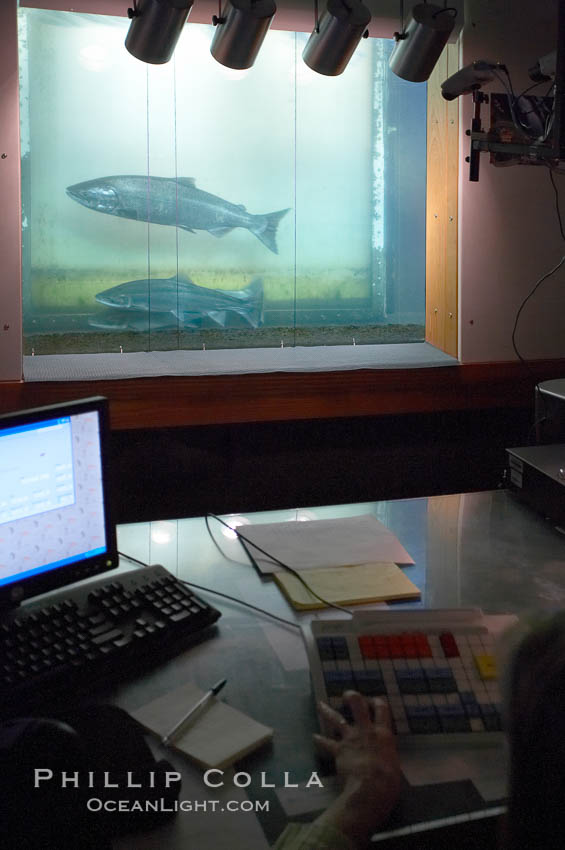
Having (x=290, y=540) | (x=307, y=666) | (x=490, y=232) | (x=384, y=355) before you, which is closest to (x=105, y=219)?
(x=384, y=355)

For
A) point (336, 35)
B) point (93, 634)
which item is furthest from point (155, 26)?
point (93, 634)

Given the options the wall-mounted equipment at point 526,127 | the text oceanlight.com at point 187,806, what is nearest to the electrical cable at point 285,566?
the text oceanlight.com at point 187,806

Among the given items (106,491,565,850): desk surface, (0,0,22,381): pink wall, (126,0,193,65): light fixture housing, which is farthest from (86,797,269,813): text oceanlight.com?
(0,0,22,381): pink wall

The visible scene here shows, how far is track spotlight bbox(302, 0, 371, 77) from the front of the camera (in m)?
2.43

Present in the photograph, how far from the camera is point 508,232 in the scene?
134 inches

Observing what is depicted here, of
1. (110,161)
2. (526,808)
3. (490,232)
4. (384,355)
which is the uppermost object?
(110,161)

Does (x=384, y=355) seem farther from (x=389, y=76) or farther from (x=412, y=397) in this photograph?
(x=389, y=76)

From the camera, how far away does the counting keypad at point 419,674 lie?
1.08 m

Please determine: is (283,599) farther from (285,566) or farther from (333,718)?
(333,718)

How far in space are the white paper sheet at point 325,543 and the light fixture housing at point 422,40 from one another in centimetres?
152

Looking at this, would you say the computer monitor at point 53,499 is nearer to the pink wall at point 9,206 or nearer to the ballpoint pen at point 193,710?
the ballpoint pen at point 193,710

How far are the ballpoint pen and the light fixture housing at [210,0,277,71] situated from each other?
6.29 ft

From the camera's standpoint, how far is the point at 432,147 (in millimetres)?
3547

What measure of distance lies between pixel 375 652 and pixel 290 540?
584mm
